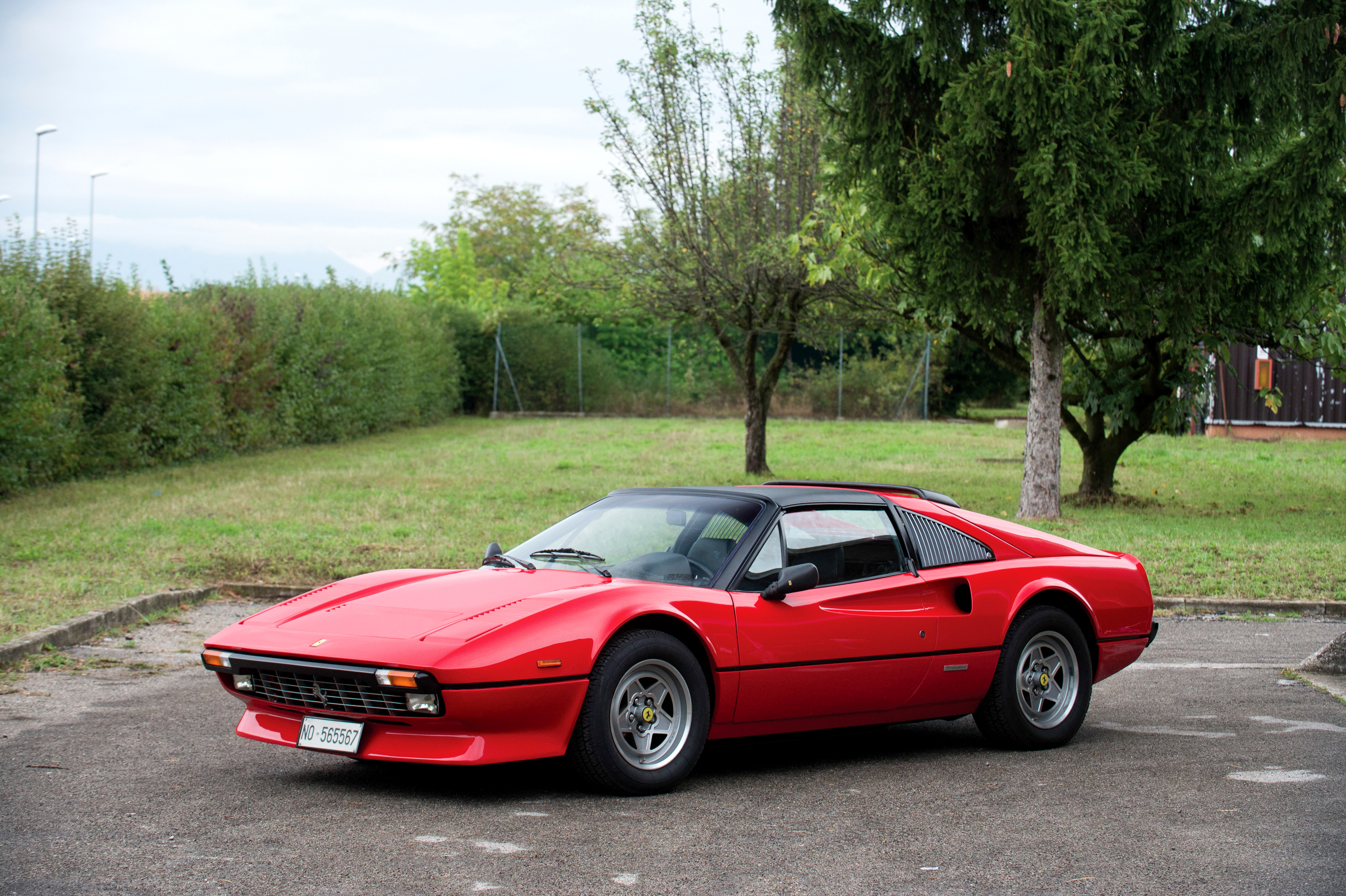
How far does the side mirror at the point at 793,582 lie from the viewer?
17.7 feet

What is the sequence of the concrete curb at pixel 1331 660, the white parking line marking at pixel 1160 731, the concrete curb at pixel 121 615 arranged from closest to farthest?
the white parking line marking at pixel 1160 731 < the concrete curb at pixel 1331 660 < the concrete curb at pixel 121 615

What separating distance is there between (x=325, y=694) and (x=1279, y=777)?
4.00m

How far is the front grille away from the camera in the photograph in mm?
4809

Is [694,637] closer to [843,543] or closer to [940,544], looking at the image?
[843,543]

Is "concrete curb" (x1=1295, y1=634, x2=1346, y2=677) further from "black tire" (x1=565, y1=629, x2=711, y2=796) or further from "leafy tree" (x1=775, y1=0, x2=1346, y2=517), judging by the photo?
"leafy tree" (x1=775, y1=0, x2=1346, y2=517)

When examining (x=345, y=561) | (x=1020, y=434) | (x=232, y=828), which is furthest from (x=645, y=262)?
(x=232, y=828)

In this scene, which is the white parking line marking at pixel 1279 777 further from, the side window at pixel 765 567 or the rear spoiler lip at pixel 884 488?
the side window at pixel 765 567

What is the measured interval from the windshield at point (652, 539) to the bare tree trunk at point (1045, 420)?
990 centimetres

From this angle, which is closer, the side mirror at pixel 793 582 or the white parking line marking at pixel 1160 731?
the side mirror at pixel 793 582

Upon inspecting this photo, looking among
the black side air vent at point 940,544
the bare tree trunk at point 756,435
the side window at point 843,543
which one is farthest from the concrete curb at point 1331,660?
the bare tree trunk at point 756,435

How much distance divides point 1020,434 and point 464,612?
2682cm

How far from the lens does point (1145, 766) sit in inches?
226

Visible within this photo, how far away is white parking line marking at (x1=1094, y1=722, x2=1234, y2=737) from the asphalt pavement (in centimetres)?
2

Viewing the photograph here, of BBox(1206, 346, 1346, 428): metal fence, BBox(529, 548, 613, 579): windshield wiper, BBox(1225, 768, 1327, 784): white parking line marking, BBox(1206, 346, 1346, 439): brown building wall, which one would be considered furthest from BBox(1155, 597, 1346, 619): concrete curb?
BBox(1206, 346, 1346, 428): metal fence
